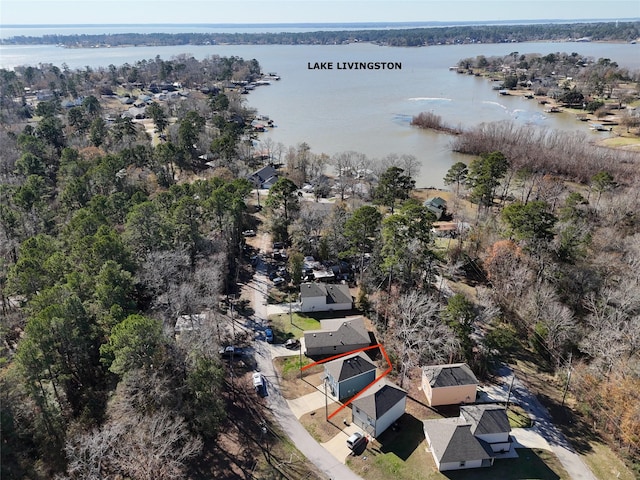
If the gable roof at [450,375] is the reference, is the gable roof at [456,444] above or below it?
below

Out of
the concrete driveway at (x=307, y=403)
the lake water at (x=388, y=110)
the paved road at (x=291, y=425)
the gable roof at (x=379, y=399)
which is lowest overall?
the concrete driveway at (x=307, y=403)

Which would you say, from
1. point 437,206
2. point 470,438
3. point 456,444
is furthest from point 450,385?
point 437,206

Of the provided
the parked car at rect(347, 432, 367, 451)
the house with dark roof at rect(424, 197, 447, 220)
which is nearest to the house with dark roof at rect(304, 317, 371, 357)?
the parked car at rect(347, 432, 367, 451)

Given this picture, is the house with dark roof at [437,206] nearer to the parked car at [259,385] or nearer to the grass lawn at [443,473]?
the parked car at [259,385]

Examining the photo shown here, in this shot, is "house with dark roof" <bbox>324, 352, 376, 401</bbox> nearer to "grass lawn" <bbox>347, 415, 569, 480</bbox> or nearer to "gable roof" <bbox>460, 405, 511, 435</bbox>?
"grass lawn" <bbox>347, 415, 569, 480</bbox>

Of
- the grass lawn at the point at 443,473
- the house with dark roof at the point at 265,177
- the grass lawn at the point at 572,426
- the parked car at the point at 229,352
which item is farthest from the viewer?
the house with dark roof at the point at 265,177

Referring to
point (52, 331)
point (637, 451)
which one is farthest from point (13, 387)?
point (637, 451)

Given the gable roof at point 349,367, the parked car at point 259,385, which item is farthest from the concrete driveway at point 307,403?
the parked car at point 259,385

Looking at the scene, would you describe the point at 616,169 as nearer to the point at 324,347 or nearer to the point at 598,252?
the point at 598,252

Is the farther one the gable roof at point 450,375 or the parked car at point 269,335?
the parked car at point 269,335
